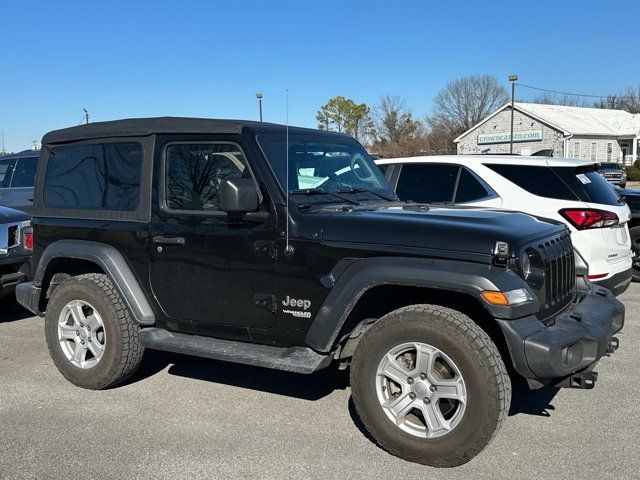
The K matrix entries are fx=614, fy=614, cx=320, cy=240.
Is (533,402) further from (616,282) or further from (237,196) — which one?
(237,196)

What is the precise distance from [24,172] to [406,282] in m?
10.0

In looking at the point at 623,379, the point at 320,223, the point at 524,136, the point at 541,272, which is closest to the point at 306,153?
the point at 320,223

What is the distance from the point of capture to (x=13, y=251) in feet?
22.0

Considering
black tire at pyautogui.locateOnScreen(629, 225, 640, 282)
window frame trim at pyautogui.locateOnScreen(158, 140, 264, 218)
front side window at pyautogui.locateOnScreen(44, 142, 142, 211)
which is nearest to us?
window frame trim at pyautogui.locateOnScreen(158, 140, 264, 218)

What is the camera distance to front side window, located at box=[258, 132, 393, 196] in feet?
13.6

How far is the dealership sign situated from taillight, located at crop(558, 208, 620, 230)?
138 feet

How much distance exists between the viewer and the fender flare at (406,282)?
3.24 m

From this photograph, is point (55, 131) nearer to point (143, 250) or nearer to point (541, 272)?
point (143, 250)

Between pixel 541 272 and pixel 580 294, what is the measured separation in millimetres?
840

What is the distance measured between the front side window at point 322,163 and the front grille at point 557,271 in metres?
1.44

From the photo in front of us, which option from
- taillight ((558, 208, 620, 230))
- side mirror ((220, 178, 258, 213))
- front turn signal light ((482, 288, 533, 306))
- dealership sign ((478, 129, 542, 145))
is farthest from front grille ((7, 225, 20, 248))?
dealership sign ((478, 129, 542, 145))

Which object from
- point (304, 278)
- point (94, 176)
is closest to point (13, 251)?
point (94, 176)

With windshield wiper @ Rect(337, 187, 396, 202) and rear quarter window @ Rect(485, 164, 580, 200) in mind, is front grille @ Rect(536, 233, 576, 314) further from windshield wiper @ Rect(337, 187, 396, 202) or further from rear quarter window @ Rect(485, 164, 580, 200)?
rear quarter window @ Rect(485, 164, 580, 200)

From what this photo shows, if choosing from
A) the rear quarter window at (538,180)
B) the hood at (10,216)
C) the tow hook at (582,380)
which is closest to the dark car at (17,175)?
the hood at (10,216)
